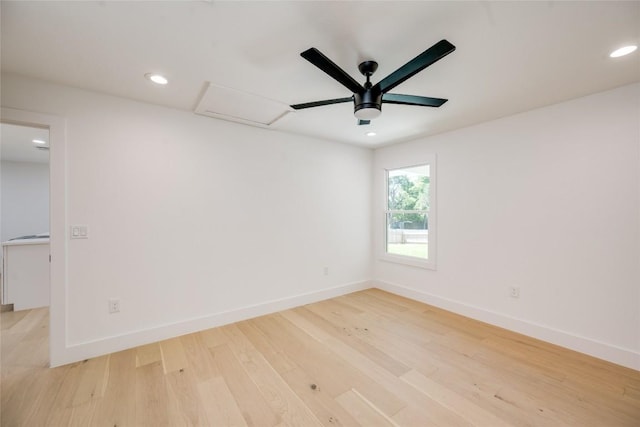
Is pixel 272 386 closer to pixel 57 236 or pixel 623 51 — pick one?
pixel 57 236

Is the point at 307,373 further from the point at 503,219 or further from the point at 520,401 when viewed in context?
the point at 503,219

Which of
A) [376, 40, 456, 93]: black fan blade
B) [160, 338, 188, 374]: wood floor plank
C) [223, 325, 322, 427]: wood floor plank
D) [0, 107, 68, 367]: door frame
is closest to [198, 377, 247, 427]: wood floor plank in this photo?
[223, 325, 322, 427]: wood floor plank

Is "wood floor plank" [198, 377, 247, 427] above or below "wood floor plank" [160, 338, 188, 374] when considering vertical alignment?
below

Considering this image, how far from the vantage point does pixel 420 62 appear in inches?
59.1

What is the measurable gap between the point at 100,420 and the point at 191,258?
146 cm

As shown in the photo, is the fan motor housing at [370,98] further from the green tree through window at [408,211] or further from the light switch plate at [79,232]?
the light switch plate at [79,232]

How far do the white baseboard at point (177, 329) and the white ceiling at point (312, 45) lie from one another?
2.31 m

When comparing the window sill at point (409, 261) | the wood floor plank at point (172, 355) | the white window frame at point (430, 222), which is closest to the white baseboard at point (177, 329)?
the wood floor plank at point (172, 355)

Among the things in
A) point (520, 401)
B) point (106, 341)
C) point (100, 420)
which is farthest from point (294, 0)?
point (106, 341)

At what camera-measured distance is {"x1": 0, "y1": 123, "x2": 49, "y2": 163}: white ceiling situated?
344 cm

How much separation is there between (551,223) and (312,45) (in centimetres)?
287

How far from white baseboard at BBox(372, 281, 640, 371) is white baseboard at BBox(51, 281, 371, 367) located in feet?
5.20

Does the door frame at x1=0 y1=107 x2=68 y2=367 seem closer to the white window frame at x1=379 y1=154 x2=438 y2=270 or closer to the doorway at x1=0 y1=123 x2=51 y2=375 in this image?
the doorway at x1=0 y1=123 x2=51 y2=375

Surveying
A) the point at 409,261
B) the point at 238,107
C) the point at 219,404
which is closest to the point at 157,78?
the point at 238,107
